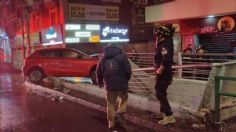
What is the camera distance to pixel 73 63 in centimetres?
1769

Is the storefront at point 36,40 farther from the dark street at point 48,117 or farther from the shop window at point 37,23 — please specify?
the dark street at point 48,117

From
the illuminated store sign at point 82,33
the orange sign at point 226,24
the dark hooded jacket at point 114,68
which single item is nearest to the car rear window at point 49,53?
the illuminated store sign at point 82,33

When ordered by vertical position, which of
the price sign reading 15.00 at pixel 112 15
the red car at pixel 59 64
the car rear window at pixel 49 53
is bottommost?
the red car at pixel 59 64

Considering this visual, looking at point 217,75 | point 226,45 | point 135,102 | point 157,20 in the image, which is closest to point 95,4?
point 157,20

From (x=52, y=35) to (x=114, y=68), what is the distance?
820 inches

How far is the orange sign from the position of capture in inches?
707

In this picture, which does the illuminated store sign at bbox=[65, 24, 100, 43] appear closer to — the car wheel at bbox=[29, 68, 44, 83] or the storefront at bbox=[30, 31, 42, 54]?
the storefront at bbox=[30, 31, 42, 54]

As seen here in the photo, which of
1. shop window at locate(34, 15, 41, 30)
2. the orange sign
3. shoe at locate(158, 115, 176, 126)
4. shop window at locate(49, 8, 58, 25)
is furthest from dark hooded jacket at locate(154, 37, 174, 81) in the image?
shop window at locate(34, 15, 41, 30)

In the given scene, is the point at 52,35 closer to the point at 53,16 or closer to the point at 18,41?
the point at 53,16

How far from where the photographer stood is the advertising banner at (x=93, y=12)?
27359mm

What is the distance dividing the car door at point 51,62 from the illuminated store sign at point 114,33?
1035 cm

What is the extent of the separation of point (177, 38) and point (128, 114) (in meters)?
16.6

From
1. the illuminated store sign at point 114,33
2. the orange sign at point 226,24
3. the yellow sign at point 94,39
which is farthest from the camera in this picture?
the illuminated store sign at point 114,33

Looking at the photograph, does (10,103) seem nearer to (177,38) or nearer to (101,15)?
(177,38)
